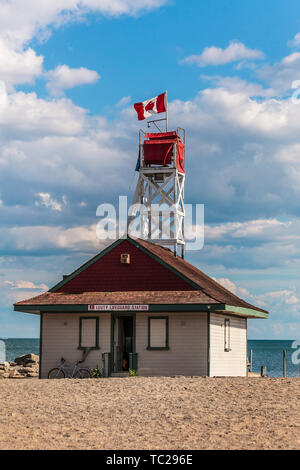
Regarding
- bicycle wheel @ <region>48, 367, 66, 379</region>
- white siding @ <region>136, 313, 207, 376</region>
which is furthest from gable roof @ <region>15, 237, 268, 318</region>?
bicycle wheel @ <region>48, 367, 66, 379</region>

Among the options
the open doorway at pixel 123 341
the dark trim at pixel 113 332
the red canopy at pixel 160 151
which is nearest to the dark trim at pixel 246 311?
the dark trim at pixel 113 332

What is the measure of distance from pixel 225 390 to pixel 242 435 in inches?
273

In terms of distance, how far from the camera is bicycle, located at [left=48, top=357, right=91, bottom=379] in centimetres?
3172

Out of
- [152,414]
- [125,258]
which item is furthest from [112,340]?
[152,414]

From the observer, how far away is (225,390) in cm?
2373

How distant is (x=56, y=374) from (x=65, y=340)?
148cm

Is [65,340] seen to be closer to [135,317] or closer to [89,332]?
[89,332]

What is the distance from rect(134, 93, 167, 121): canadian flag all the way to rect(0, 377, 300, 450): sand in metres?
22.0

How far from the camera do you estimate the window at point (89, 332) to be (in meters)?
32.4

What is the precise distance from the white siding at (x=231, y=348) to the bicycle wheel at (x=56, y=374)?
6100mm

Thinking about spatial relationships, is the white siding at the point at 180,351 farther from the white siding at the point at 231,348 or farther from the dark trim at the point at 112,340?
the dark trim at the point at 112,340

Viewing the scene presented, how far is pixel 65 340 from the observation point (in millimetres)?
32781

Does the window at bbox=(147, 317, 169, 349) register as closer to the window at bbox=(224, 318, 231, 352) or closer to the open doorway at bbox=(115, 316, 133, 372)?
the open doorway at bbox=(115, 316, 133, 372)
